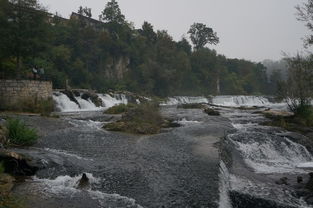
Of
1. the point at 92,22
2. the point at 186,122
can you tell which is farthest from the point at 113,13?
the point at 186,122

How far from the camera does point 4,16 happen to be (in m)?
23.9

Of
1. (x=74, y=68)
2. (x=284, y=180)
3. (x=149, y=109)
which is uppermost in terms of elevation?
(x=74, y=68)

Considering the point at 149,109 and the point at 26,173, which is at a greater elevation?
the point at 149,109

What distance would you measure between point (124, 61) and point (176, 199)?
58.5 m

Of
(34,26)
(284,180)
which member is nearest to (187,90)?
(34,26)

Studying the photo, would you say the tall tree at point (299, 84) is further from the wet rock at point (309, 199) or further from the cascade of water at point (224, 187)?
the wet rock at point (309, 199)

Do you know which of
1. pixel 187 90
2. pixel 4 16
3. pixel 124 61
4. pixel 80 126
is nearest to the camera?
pixel 80 126

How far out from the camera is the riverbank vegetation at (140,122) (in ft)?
52.9

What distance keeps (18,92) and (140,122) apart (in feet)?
40.4

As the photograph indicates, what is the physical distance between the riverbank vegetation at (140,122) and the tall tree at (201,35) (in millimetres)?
80522

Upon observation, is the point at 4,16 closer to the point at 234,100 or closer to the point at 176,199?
the point at 176,199

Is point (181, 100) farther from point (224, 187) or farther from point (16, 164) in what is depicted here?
point (16, 164)

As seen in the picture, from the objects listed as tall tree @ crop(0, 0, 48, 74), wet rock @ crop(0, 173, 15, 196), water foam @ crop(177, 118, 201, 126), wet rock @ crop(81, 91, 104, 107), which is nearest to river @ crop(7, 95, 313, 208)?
wet rock @ crop(0, 173, 15, 196)

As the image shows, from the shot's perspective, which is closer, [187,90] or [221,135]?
[221,135]
